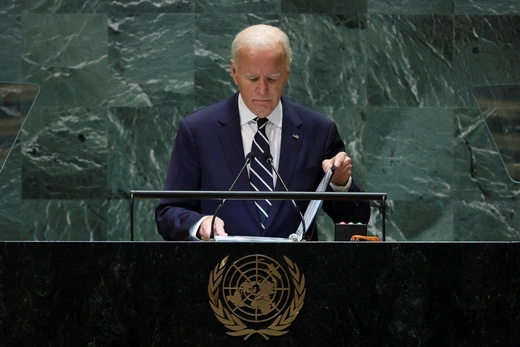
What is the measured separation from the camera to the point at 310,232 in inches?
147

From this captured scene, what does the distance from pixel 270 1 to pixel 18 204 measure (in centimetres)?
212

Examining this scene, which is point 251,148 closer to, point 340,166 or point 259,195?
point 340,166

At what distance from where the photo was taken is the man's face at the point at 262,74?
4043 mm

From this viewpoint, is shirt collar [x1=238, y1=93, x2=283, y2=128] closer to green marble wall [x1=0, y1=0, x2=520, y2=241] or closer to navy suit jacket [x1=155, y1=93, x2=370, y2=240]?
navy suit jacket [x1=155, y1=93, x2=370, y2=240]

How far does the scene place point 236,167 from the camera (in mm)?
4066

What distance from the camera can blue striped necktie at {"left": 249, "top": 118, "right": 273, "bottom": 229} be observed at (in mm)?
4004

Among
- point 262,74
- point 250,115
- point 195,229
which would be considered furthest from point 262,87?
point 195,229

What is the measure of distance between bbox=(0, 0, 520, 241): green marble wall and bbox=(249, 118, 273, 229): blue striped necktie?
2248 millimetres
